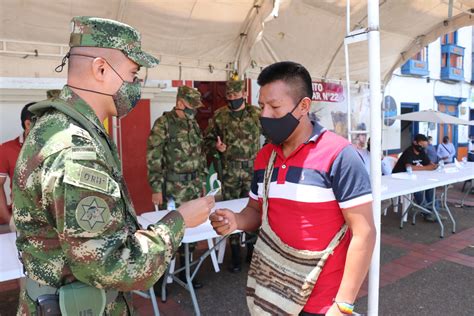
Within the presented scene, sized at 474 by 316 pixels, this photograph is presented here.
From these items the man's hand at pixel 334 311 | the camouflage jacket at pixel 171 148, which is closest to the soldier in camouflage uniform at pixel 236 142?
the camouflage jacket at pixel 171 148

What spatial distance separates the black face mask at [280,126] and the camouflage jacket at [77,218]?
1.92 ft

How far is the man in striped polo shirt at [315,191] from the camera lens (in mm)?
1377

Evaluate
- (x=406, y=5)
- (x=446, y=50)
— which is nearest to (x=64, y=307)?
(x=406, y=5)

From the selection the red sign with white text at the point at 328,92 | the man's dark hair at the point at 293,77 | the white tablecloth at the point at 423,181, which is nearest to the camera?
the man's dark hair at the point at 293,77

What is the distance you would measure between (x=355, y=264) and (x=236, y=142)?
120 inches

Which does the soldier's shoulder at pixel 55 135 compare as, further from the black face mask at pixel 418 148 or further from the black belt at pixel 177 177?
the black face mask at pixel 418 148

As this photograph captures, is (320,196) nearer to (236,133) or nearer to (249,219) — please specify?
(249,219)

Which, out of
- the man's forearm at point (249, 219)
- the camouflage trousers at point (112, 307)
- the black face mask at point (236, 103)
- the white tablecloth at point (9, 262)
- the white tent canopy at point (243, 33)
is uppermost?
the white tent canopy at point (243, 33)

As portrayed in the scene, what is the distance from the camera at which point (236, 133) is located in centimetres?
433

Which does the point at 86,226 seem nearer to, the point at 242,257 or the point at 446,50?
the point at 242,257

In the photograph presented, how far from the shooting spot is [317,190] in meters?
1.42

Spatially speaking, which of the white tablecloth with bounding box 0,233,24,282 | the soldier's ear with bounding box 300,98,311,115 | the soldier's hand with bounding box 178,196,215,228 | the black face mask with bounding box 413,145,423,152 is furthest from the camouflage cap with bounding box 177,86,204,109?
the black face mask with bounding box 413,145,423,152

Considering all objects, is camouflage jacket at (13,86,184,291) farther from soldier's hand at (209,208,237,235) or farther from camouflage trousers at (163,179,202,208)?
camouflage trousers at (163,179,202,208)

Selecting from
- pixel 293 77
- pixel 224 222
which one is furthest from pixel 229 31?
pixel 224 222
